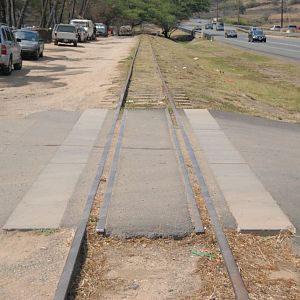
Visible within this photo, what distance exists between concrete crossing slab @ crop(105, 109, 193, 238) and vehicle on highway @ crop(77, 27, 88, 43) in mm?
45052

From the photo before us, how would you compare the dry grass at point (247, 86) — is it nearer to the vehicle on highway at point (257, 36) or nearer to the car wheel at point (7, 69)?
the car wheel at point (7, 69)

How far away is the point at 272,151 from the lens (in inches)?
389

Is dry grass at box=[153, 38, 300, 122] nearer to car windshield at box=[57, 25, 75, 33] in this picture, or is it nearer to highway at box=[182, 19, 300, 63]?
highway at box=[182, 19, 300, 63]

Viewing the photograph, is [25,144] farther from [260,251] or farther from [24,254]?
[260,251]

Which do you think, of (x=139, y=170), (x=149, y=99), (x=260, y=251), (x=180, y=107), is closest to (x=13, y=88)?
(x=149, y=99)

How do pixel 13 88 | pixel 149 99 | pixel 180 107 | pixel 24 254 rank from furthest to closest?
pixel 13 88 < pixel 149 99 < pixel 180 107 < pixel 24 254

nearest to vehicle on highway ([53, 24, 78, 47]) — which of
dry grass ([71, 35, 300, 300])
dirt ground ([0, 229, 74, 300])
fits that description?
dry grass ([71, 35, 300, 300])

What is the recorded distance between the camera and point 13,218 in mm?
6043

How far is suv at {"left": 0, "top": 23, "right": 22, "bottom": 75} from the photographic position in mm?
20812

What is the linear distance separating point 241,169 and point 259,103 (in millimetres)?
10423

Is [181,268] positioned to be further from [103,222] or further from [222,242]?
[103,222]

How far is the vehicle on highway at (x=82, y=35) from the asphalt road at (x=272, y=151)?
42.0m

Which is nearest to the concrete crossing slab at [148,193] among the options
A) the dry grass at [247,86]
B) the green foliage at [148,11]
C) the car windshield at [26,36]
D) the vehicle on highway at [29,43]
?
the dry grass at [247,86]

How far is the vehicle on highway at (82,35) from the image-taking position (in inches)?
2130
